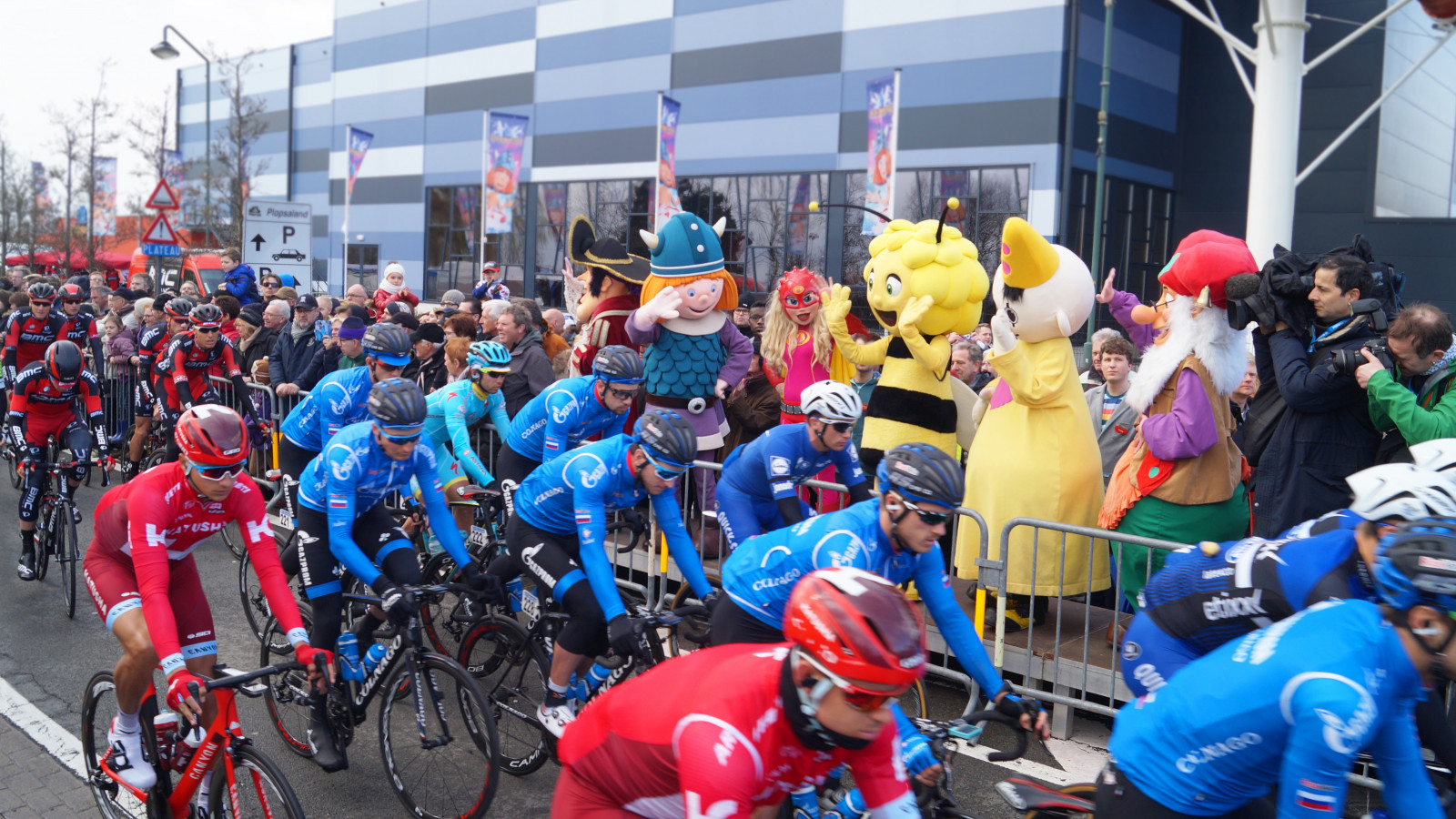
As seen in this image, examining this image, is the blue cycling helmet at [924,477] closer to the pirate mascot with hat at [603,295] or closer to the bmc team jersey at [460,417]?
the bmc team jersey at [460,417]

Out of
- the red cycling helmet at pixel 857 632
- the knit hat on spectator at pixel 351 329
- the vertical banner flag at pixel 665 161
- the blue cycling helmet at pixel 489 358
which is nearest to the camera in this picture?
the red cycling helmet at pixel 857 632

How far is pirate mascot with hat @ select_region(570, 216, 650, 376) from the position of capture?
7.79 m

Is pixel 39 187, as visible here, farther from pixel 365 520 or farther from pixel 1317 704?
pixel 1317 704

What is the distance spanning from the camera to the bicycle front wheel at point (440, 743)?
4.26 metres

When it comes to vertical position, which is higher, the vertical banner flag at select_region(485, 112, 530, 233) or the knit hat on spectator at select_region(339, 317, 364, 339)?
the vertical banner flag at select_region(485, 112, 530, 233)

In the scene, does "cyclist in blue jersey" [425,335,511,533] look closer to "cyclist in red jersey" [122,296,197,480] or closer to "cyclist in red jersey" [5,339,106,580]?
"cyclist in red jersey" [5,339,106,580]

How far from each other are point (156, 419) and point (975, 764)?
9397 mm

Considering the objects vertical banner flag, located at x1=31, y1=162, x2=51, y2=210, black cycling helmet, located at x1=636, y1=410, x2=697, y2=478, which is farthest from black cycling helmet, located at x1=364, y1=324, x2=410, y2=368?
vertical banner flag, located at x1=31, y1=162, x2=51, y2=210

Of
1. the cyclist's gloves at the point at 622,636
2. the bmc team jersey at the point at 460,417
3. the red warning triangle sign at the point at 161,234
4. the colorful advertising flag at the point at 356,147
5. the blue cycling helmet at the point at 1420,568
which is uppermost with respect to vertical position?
the colorful advertising flag at the point at 356,147

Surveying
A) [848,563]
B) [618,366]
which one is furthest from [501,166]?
[848,563]

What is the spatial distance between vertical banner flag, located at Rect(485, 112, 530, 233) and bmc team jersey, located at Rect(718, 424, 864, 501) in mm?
17452

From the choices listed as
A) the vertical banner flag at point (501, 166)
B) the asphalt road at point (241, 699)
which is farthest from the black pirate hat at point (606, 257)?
the vertical banner flag at point (501, 166)

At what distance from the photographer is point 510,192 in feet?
75.0

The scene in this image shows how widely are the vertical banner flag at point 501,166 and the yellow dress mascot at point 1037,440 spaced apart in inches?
674
